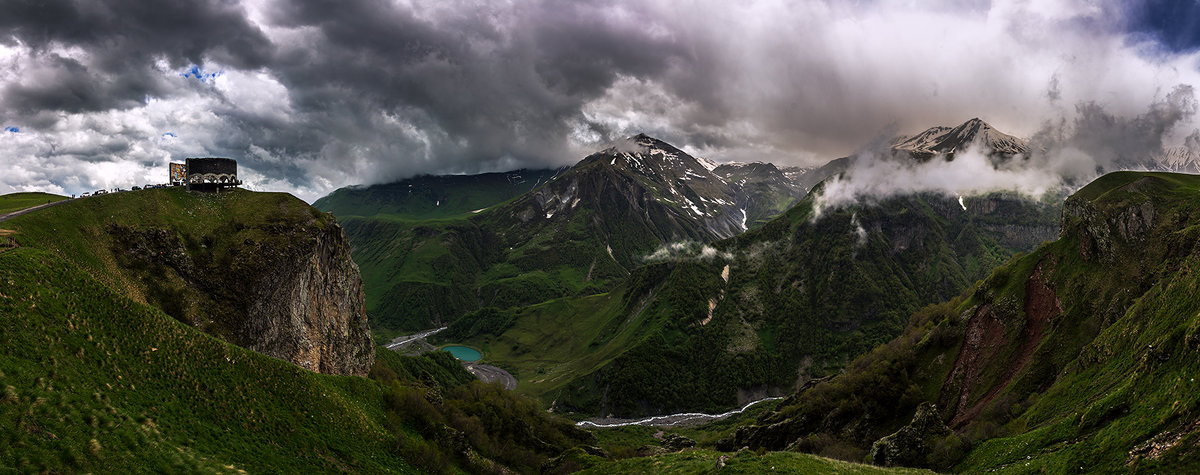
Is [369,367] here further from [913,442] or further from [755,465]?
[913,442]

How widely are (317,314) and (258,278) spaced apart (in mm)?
19601

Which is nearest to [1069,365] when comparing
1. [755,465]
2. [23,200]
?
[755,465]

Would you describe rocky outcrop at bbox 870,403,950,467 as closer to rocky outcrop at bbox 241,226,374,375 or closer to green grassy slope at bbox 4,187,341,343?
rocky outcrop at bbox 241,226,374,375

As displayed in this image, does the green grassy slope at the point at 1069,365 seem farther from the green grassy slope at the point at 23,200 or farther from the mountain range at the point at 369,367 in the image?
the green grassy slope at the point at 23,200

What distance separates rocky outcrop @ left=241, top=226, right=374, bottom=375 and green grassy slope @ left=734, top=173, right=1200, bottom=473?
111 metres

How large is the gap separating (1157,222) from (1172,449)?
106 meters

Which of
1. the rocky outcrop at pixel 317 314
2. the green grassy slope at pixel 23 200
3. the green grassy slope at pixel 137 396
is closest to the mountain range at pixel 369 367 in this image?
the green grassy slope at pixel 137 396

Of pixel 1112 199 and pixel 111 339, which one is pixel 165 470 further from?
pixel 1112 199

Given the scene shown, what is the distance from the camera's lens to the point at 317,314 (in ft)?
362

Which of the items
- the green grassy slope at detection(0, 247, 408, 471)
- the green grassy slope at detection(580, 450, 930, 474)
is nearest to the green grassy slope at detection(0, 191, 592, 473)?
the green grassy slope at detection(0, 247, 408, 471)

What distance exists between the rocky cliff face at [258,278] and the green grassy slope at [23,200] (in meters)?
19.6

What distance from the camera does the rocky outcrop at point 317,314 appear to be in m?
94.1

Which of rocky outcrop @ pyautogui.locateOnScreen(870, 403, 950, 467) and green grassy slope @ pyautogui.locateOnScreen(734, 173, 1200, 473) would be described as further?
rocky outcrop @ pyautogui.locateOnScreen(870, 403, 950, 467)

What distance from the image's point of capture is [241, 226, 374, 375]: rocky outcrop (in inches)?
3703
